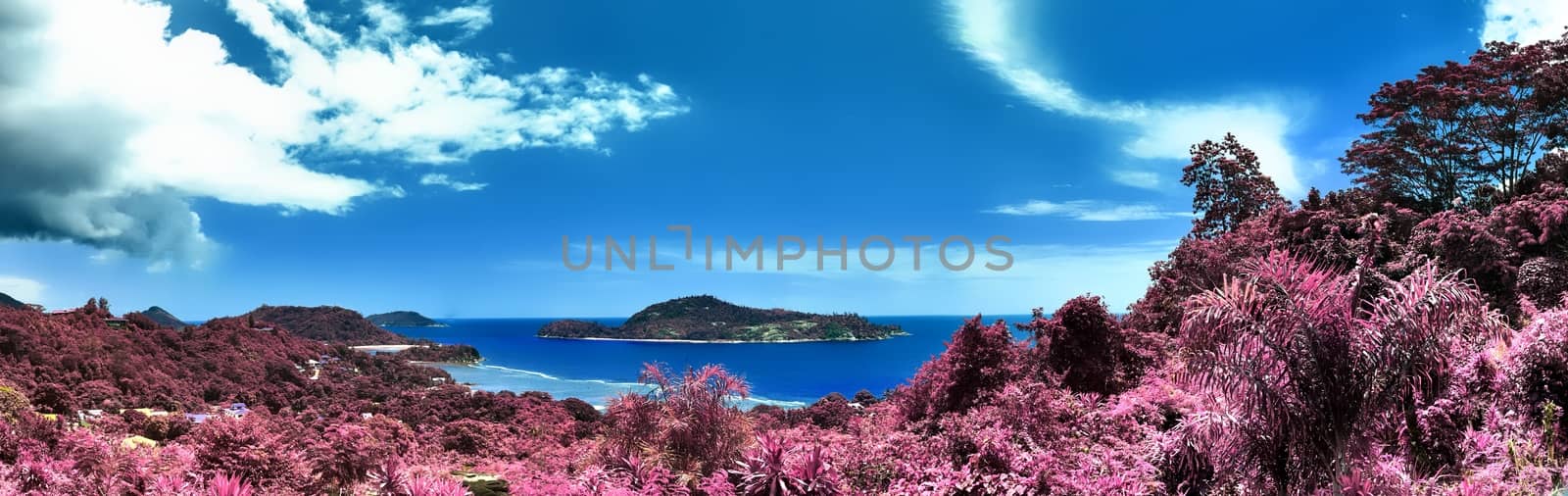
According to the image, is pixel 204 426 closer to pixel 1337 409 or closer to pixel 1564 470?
pixel 1337 409

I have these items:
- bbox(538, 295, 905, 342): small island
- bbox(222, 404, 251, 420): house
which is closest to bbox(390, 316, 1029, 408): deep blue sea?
bbox(538, 295, 905, 342): small island

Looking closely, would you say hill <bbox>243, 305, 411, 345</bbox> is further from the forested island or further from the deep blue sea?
the forested island

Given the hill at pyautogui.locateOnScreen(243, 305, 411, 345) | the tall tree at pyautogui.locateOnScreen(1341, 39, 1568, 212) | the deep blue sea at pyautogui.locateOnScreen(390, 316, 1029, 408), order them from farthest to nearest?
the hill at pyautogui.locateOnScreen(243, 305, 411, 345) → the deep blue sea at pyautogui.locateOnScreen(390, 316, 1029, 408) → the tall tree at pyautogui.locateOnScreen(1341, 39, 1568, 212)

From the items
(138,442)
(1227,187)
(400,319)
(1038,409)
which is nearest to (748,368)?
(1227,187)

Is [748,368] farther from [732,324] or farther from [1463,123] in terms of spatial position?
[1463,123]

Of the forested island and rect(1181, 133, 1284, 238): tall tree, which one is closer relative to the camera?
the forested island

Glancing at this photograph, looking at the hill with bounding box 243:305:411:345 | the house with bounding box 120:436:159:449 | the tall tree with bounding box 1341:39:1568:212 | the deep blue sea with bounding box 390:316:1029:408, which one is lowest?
the deep blue sea with bounding box 390:316:1029:408

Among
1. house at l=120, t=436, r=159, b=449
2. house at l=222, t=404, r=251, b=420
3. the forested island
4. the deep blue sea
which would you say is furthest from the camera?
the deep blue sea
